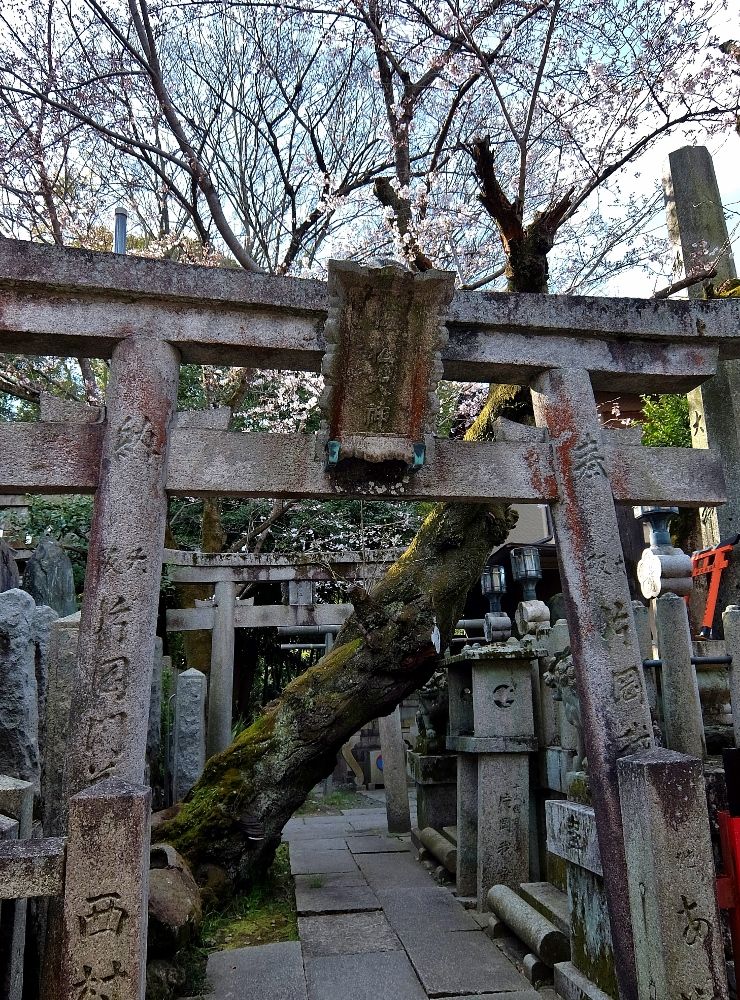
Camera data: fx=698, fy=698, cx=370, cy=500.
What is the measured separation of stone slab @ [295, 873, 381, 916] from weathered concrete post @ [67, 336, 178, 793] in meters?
3.75

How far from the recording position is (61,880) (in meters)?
2.76

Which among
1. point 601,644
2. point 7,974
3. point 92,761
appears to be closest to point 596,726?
point 601,644

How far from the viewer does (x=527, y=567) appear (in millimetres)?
7109

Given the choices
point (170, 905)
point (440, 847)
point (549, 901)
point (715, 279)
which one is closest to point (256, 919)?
point (170, 905)

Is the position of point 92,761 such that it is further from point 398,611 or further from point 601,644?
point 398,611

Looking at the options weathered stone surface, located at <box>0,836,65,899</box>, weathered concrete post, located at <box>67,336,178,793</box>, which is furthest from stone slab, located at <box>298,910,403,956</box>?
weathered stone surface, located at <box>0,836,65,899</box>

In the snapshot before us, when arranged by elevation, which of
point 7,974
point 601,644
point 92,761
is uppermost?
point 601,644

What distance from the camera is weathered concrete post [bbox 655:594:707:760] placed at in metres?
4.17

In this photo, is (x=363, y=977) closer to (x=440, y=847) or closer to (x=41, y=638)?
(x=440, y=847)

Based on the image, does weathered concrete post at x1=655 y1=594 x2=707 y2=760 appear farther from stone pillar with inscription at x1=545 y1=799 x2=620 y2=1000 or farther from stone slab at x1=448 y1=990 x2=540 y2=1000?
stone slab at x1=448 y1=990 x2=540 y2=1000

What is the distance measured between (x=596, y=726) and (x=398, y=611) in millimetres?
2706

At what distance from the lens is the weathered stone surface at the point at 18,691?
13.8 ft

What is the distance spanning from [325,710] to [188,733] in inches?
146

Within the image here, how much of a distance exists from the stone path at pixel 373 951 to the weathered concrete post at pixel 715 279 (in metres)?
4.22
